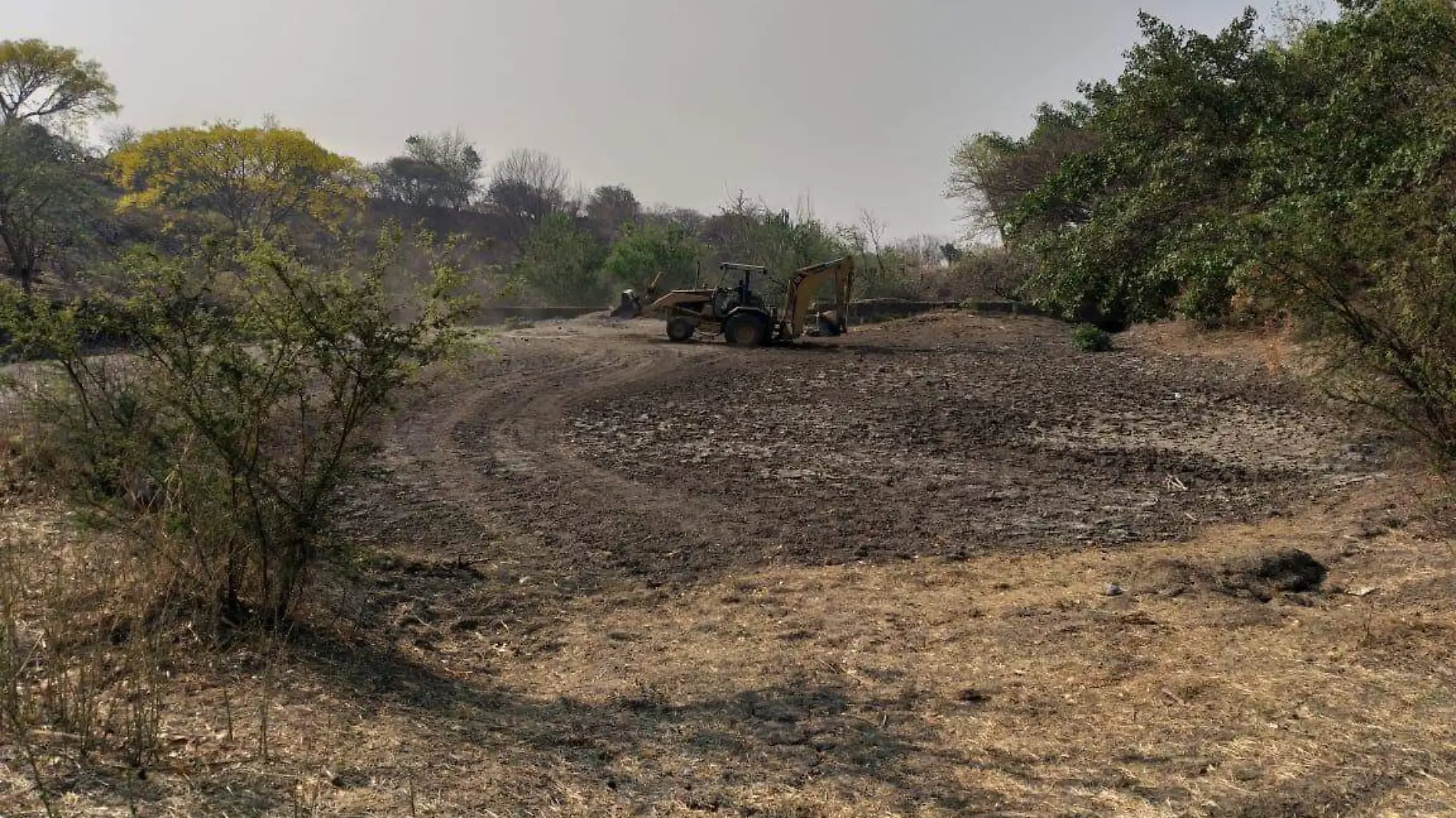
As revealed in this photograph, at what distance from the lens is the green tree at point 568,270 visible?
39344 millimetres

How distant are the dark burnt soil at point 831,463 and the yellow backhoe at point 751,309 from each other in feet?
14.7

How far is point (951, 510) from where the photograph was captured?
874cm

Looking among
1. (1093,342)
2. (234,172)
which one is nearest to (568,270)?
(234,172)

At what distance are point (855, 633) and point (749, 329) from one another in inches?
636

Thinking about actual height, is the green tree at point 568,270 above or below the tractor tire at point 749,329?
above

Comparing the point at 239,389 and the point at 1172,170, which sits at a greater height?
the point at 1172,170

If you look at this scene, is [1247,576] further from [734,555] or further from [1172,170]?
[1172,170]

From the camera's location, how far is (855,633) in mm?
5859

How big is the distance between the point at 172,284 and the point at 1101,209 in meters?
15.7

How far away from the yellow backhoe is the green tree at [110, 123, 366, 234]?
59.4ft

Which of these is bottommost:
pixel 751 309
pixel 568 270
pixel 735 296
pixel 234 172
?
pixel 751 309

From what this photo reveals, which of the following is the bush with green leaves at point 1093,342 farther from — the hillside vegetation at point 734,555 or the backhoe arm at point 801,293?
the backhoe arm at point 801,293

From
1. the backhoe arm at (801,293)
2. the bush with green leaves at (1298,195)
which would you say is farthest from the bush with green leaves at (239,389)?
the backhoe arm at (801,293)

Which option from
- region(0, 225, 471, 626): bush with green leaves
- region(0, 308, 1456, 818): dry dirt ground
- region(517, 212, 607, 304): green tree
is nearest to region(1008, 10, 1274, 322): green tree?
region(0, 308, 1456, 818): dry dirt ground
